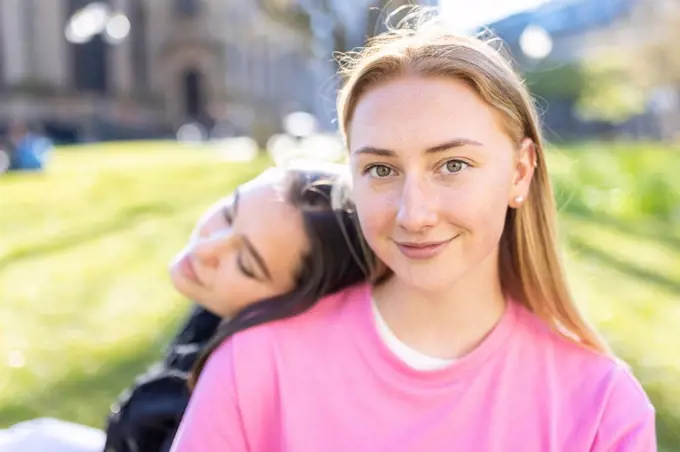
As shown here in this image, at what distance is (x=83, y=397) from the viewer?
144 inches

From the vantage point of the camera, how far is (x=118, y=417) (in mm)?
2070

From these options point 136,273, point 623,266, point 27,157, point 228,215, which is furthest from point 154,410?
point 27,157

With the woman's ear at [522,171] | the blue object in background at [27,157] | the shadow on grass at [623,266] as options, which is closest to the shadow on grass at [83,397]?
the woman's ear at [522,171]

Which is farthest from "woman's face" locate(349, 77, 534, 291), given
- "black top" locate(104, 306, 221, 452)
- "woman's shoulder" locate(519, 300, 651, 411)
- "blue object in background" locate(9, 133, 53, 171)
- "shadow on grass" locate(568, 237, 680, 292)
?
"blue object in background" locate(9, 133, 53, 171)

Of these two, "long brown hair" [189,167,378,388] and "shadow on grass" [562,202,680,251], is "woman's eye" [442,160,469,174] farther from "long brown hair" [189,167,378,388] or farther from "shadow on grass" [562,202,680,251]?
"shadow on grass" [562,202,680,251]

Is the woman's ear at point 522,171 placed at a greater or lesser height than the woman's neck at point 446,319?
greater

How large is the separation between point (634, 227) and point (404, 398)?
23.2 feet

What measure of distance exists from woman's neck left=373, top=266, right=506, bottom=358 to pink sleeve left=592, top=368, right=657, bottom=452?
1.00 feet

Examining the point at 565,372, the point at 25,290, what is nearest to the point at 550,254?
the point at 565,372

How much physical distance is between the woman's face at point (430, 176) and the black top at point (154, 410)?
68cm

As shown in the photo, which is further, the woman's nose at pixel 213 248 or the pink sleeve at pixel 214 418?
the woman's nose at pixel 213 248

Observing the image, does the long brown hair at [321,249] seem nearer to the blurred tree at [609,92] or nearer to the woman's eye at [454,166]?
the woman's eye at [454,166]

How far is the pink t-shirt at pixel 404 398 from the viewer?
156cm

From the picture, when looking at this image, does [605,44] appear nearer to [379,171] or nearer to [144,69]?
[144,69]
